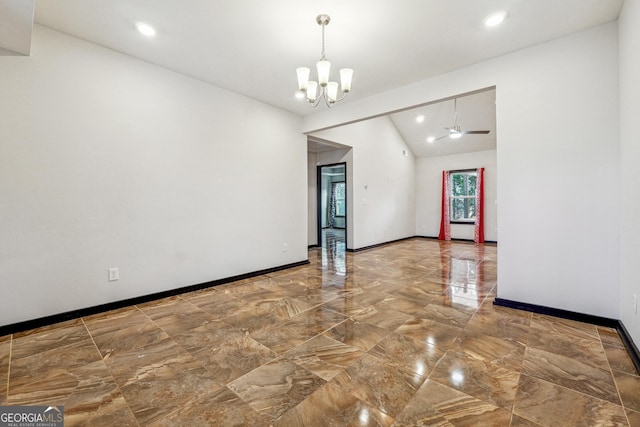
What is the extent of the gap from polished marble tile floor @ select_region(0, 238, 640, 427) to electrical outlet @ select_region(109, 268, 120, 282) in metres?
0.36

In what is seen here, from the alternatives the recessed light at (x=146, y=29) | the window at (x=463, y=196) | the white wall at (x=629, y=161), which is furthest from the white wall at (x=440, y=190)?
the recessed light at (x=146, y=29)

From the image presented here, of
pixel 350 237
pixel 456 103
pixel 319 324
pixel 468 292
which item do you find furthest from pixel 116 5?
pixel 456 103

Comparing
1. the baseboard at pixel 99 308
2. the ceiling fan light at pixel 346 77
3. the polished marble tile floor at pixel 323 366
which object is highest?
the ceiling fan light at pixel 346 77

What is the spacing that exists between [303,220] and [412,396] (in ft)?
12.6

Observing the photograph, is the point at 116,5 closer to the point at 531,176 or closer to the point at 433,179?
the point at 531,176

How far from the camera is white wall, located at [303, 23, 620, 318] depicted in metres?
2.52

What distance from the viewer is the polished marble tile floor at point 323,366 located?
1.48m

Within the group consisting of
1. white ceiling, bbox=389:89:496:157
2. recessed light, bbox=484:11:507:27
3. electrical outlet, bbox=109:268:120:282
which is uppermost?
white ceiling, bbox=389:89:496:157

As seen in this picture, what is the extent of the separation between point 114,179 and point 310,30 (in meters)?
2.60

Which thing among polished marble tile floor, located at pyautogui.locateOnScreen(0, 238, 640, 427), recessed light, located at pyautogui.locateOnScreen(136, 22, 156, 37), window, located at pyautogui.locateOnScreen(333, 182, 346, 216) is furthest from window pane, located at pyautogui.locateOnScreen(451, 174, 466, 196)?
recessed light, located at pyautogui.locateOnScreen(136, 22, 156, 37)

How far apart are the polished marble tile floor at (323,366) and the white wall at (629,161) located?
0.46m

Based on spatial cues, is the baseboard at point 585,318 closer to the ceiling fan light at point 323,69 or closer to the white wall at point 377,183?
the ceiling fan light at point 323,69

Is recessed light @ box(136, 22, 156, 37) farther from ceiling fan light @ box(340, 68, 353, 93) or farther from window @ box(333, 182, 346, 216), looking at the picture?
window @ box(333, 182, 346, 216)

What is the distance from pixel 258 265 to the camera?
443 cm
